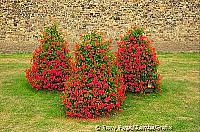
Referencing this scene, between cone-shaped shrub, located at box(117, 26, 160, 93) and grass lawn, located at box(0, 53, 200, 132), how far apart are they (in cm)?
28

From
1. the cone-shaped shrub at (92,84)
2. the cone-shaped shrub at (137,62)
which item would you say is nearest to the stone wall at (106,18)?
the cone-shaped shrub at (137,62)

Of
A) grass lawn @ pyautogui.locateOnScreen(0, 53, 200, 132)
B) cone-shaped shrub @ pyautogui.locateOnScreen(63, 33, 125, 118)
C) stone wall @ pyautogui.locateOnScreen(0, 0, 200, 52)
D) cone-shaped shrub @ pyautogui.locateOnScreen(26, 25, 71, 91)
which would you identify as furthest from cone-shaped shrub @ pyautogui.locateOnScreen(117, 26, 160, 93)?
stone wall @ pyautogui.locateOnScreen(0, 0, 200, 52)

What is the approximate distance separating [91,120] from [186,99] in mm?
2610

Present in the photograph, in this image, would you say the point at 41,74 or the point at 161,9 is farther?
the point at 161,9

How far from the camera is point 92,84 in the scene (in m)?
7.85

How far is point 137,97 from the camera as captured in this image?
9570 millimetres

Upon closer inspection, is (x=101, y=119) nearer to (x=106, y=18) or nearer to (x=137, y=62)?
(x=137, y=62)

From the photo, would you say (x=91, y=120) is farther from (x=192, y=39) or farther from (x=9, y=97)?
(x=192, y=39)

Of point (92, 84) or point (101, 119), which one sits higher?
point (92, 84)

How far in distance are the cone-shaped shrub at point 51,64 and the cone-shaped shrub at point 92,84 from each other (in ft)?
5.94

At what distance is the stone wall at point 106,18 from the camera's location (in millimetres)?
18500

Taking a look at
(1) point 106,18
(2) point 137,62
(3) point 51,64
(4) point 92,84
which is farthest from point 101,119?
(1) point 106,18

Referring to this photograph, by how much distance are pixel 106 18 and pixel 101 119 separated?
11.2 m

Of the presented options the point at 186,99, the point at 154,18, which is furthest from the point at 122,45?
the point at 154,18
